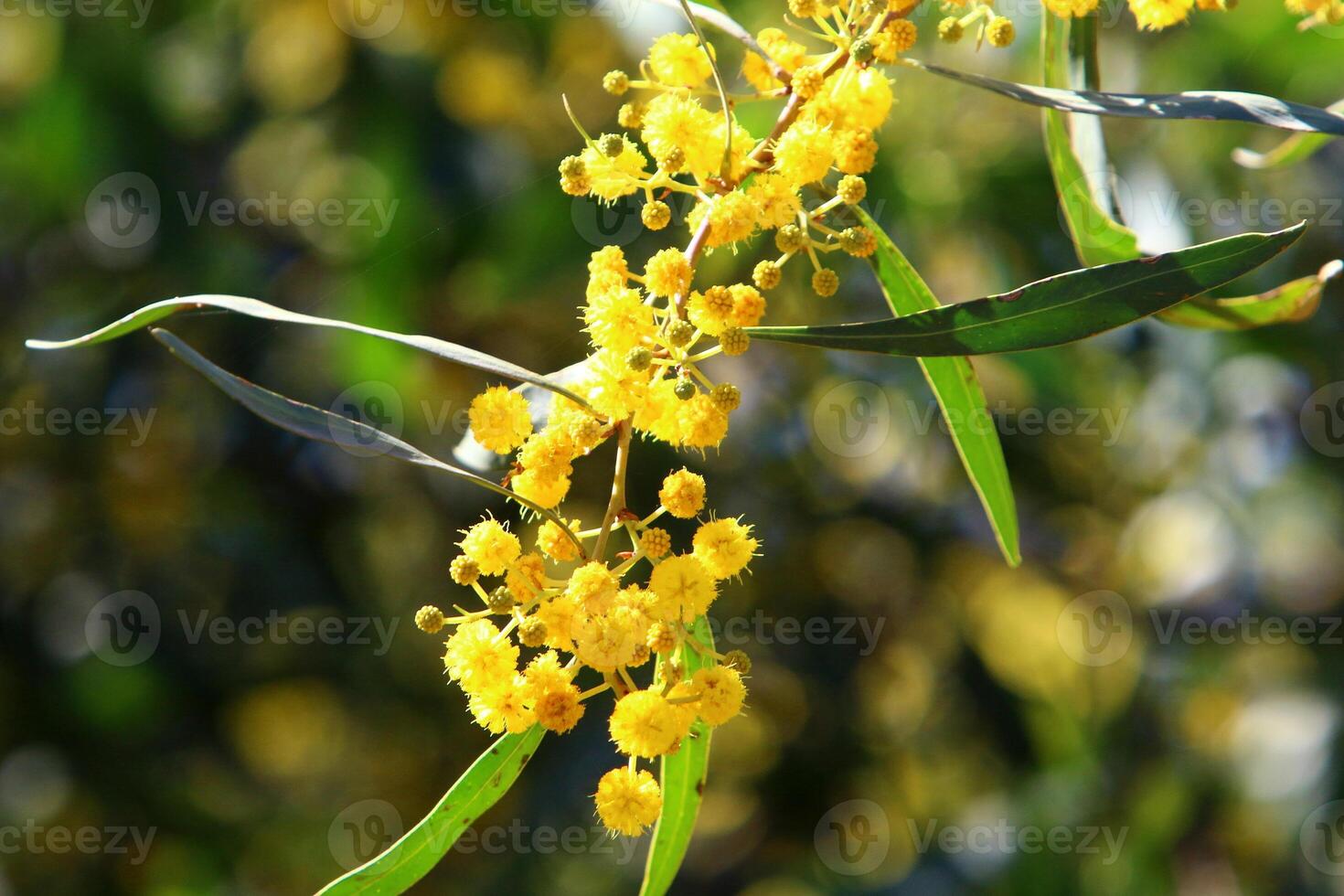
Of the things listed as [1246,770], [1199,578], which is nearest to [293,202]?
[1199,578]

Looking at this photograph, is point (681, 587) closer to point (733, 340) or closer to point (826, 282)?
point (733, 340)

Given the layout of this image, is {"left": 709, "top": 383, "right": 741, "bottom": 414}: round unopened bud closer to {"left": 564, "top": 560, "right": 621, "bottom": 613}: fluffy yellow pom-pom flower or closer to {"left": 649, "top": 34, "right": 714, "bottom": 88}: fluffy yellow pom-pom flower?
{"left": 564, "top": 560, "right": 621, "bottom": 613}: fluffy yellow pom-pom flower

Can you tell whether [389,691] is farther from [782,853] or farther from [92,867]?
[782,853]

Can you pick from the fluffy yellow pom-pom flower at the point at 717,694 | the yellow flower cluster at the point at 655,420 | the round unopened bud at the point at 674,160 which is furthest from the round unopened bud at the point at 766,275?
the fluffy yellow pom-pom flower at the point at 717,694

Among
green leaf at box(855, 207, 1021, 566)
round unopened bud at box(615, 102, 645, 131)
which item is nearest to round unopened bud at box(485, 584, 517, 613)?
round unopened bud at box(615, 102, 645, 131)

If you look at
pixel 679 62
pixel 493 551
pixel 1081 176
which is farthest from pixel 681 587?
pixel 1081 176

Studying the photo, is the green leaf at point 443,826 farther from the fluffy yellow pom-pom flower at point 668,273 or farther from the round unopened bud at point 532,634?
the fluffy yellow pom-pom flower at point 668,273

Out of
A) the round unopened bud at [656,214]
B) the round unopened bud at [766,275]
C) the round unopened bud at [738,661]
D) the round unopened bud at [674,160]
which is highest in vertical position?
the round unopened bud at [674,160]
